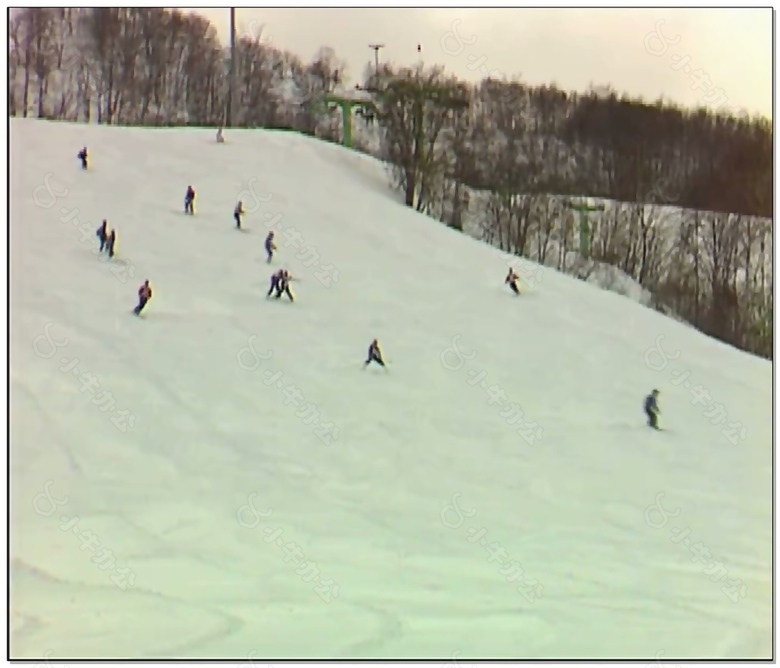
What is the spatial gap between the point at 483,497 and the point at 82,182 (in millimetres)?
21527

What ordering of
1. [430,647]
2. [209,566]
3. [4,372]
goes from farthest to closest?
[4,372] → [209,566] → [430,647]

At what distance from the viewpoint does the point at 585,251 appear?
50094 millimetres

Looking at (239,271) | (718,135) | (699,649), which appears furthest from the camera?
(718,135)

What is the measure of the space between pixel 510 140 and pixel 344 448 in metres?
42.0

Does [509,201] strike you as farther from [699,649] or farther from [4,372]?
[699,649]

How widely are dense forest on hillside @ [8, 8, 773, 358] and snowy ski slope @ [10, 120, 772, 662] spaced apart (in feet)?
34.1

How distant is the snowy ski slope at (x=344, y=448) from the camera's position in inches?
386

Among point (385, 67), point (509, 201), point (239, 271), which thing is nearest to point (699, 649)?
point (239, 271)

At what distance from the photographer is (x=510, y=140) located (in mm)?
56438

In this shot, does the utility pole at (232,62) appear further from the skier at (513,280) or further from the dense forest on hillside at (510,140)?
the skier at (513,280)

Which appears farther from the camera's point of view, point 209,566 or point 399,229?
point 399,229

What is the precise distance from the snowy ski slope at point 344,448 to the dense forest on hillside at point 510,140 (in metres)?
10.4

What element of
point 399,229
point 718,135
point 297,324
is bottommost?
point 297,324

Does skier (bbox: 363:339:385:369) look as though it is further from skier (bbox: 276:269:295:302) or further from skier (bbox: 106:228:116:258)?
skier (bbox: 106:228:116:258)
